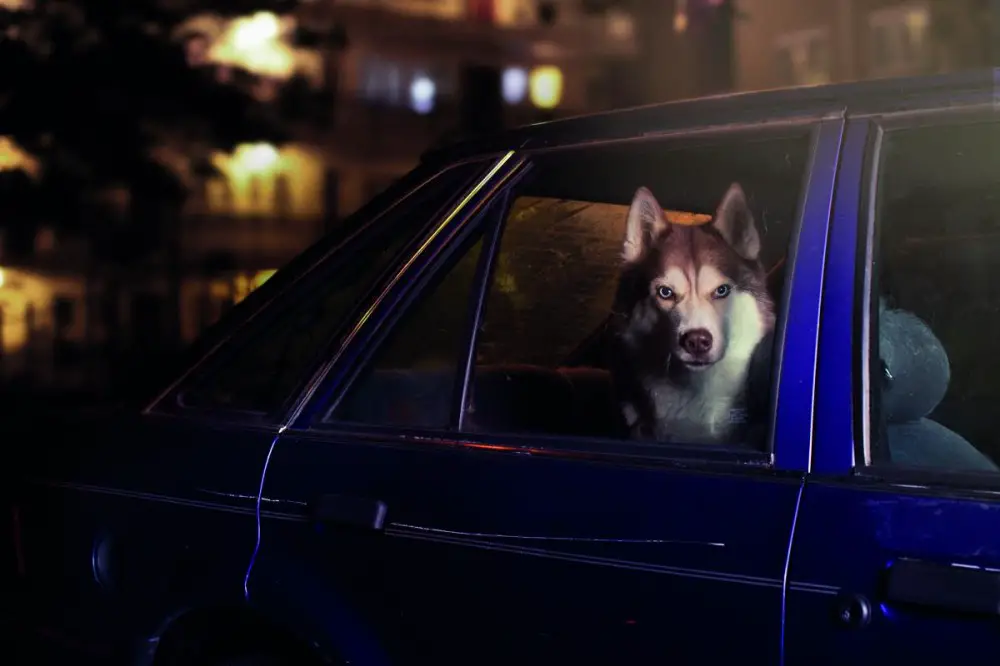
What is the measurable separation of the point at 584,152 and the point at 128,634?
1.64 metres

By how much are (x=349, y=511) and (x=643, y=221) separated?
36.2 inches

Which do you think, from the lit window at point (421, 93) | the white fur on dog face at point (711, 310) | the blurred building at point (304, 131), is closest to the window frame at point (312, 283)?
the white fur on dog face at point (711, 310)

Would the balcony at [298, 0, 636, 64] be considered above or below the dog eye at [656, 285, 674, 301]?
above

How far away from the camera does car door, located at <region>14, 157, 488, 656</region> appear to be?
2830 millimetres

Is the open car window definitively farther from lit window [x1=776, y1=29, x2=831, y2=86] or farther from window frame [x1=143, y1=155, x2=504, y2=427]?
lit window [x1=776, y1=29, x2=831, y2=86]

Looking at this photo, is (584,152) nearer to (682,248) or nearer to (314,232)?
(682,248)

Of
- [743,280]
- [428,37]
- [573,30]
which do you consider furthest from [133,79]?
[573,30]

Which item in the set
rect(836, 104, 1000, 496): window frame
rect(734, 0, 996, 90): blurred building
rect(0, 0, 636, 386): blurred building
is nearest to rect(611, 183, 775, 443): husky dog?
rect(836, 104, 1000, 496): window frame

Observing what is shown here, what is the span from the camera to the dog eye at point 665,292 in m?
2.63

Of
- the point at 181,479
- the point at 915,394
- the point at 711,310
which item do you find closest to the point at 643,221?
the point at 711,310

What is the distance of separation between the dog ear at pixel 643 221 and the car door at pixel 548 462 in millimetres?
84

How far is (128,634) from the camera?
2959 mm

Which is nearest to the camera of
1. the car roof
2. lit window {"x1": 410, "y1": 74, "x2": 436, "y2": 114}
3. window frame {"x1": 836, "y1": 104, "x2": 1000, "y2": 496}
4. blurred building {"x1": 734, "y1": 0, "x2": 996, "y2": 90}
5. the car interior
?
window frame {"x1": 836, "y1": 104, "x2": 1000, "y2": 496}

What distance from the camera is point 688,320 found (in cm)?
256
